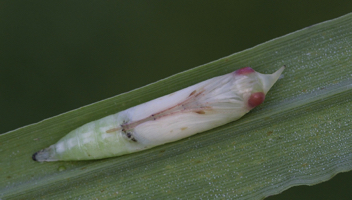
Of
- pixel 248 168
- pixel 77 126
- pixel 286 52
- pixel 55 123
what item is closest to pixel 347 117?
pixel 286 52

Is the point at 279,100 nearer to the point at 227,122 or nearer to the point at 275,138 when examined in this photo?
the point at 275,138

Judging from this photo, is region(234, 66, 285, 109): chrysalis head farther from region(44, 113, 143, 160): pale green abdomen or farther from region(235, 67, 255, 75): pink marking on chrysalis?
region(44, 113, 143, 160): pale green abdomen

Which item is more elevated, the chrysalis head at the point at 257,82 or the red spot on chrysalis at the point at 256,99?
the chrysalis head at the point at 257,82

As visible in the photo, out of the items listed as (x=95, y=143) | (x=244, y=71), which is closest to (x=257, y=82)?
(x=244, y=71)

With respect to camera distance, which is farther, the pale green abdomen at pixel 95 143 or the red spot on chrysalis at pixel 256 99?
the pale green abdomen at pixel 95 143

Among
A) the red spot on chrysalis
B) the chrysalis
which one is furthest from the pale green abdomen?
the red spot on chrysalis

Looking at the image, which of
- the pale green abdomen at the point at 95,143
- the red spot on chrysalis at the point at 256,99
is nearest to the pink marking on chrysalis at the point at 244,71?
the red spot on chrysalis at the point at 256,99

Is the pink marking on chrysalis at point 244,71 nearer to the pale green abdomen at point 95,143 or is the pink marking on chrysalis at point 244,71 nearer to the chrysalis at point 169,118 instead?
the chrysalis at point 169,118

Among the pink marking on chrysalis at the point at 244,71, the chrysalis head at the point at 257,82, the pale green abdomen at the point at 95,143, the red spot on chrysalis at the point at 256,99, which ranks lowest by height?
the pale green abdomen at the point at 95,143
